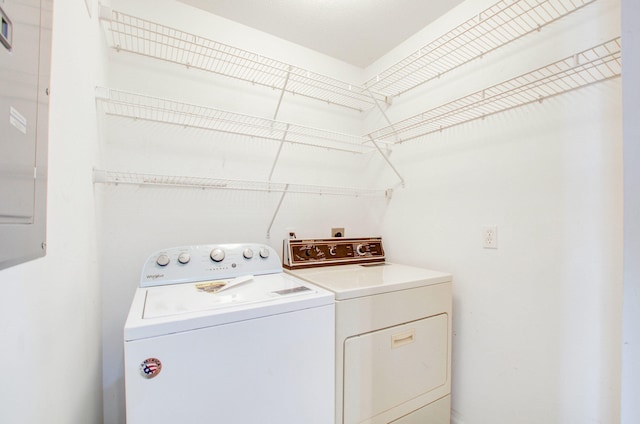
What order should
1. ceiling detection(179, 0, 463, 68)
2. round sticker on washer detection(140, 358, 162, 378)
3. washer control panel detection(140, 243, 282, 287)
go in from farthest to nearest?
ceiling detection(179, 0, 463, 68)
washer control panel detection(140, 243, 282, 287)
round sticker on washer detection(140, 358, 162, 378)

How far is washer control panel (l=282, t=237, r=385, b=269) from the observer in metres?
1.70

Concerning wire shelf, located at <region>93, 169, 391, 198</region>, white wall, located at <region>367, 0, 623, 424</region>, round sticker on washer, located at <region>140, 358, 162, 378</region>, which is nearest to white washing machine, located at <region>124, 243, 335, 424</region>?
round sticker on washer, located at <region>140, 358, 162, 378</region>

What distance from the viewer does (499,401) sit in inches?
54.5

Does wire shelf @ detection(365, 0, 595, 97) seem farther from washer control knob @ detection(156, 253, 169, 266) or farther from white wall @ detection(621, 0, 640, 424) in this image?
washer control knob @ detection(156, 253, 169, 266)

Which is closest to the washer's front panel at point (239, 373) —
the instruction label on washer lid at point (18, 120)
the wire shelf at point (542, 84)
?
the instruction label on washer lid at point (18, 120)

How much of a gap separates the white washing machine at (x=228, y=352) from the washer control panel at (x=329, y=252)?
16.3 inches

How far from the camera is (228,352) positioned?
906 mm

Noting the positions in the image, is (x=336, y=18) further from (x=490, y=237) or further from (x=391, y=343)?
(x=391, y=343)

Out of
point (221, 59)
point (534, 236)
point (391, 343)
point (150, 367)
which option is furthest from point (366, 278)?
point (221, 59)

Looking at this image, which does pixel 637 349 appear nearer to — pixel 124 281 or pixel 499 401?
pixel 499 401

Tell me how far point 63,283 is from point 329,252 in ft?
4.26

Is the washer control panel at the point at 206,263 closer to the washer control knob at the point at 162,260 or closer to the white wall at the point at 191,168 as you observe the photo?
the washer control knob at the point at 162,260

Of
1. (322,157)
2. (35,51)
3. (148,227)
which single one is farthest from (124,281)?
(322,157)

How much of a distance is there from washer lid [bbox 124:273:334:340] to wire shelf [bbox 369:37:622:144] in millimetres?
1162
